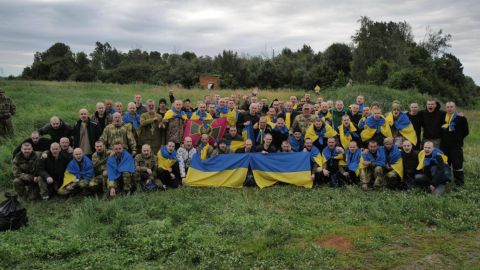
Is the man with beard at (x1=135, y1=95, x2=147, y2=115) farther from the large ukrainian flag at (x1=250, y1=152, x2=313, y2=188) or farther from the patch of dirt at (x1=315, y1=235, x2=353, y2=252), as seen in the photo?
the patch of dirt at (x1=315, y1=235, x2=353, y2=252)

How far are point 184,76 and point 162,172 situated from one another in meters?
41.0

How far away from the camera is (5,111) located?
13.3 m

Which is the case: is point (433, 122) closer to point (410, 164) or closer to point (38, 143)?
point (410, 164)

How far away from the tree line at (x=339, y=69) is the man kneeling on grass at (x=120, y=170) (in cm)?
2671

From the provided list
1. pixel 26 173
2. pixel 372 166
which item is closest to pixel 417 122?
pixel 372 166

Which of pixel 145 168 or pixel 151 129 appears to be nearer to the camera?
pixel 145 168

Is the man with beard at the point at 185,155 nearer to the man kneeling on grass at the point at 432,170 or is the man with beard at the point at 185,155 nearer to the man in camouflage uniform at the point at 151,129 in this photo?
the man in camouflage uniform at the point at 151,129

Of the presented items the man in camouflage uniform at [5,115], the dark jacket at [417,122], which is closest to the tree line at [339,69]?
the dark jacket at [417,122]

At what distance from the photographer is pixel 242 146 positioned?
437 inches

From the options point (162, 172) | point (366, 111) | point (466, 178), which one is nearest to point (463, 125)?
point (466, 178)

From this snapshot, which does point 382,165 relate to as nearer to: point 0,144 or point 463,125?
point 463,125

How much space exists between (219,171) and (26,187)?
178 inches

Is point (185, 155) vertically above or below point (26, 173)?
above

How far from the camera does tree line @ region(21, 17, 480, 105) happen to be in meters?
36.9
